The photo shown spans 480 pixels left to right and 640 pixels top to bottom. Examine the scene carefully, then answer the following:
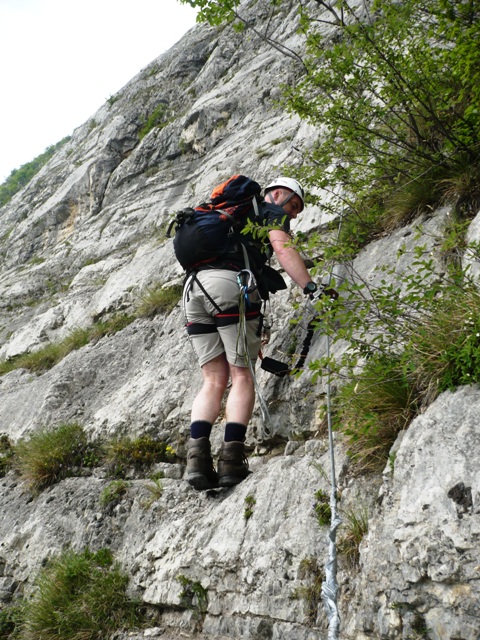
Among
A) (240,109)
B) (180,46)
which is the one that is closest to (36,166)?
(180,46)

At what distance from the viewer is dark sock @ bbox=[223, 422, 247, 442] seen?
148 inches

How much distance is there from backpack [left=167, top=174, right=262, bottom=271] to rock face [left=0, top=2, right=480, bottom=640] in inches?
44.8

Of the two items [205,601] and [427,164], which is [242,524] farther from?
[427,164]

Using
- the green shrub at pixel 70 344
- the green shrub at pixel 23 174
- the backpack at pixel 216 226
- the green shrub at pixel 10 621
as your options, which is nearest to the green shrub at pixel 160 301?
the green shrub at pixel 70 344

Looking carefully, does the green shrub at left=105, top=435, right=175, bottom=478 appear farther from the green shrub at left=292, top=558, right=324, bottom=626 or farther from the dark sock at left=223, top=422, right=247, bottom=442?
the green shrub at left=292, top=558, right=324, bottom=626

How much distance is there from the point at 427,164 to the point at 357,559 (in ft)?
12.1

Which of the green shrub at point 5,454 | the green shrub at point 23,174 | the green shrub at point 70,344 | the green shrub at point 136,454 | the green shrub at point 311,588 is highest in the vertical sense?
the green shrub at point 23,174

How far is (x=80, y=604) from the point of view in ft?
11.4

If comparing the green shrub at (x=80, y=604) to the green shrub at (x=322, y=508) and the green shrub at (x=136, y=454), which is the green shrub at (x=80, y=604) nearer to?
the green shrub at (x=136, y=454)

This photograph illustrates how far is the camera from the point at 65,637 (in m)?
3.36

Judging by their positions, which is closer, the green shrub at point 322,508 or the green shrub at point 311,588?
the green shrub at point 311,588

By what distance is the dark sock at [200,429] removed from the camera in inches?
151

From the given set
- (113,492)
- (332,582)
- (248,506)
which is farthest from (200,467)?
(332,582)

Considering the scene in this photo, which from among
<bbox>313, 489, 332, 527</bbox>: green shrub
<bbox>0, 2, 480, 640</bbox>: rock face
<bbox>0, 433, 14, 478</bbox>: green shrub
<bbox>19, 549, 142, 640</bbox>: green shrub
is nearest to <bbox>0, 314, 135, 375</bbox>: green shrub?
<bbox>0, 2, 480, 640</bbox>: rock face
